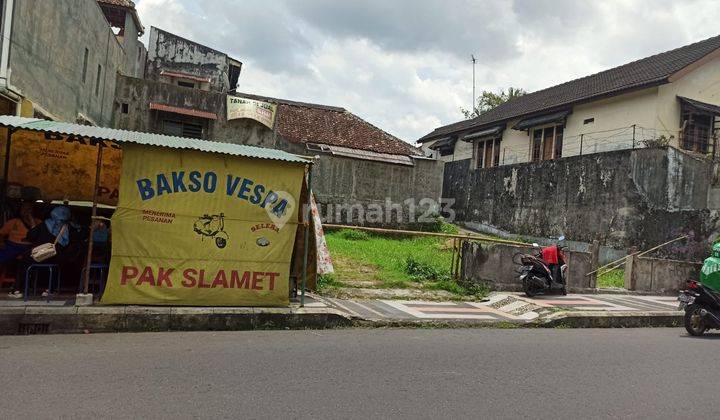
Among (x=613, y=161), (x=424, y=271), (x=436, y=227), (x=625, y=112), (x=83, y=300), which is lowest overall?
(x=83, y=300)

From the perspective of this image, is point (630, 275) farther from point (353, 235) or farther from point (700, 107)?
point (700, 107)

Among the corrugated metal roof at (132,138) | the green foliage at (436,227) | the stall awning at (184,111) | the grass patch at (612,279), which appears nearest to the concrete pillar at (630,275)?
the grass patch at (612,279)

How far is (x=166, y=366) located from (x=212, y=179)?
348 centimetres

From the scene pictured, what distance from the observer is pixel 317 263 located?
31.2ft

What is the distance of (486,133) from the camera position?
2959cm

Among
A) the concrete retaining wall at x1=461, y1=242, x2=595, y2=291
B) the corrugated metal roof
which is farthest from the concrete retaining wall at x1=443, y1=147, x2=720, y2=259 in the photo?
the corrugated metal roof

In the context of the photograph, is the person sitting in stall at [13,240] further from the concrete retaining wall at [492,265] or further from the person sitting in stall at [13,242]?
the concrete retaining wall at [492,265]

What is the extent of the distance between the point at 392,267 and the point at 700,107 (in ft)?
53.3

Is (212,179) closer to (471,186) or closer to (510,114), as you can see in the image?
(471,186)

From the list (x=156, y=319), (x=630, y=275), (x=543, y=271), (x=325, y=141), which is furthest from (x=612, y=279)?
(x=325, y=141)

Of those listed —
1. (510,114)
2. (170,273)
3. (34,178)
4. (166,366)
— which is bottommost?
(166,366)

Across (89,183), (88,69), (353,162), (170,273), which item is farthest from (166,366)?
(353,162)

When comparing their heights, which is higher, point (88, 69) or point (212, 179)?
point (88, 69)

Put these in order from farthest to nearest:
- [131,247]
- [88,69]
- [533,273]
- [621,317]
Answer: [88,69] < [533,273] < [621,317] < [131,247]
